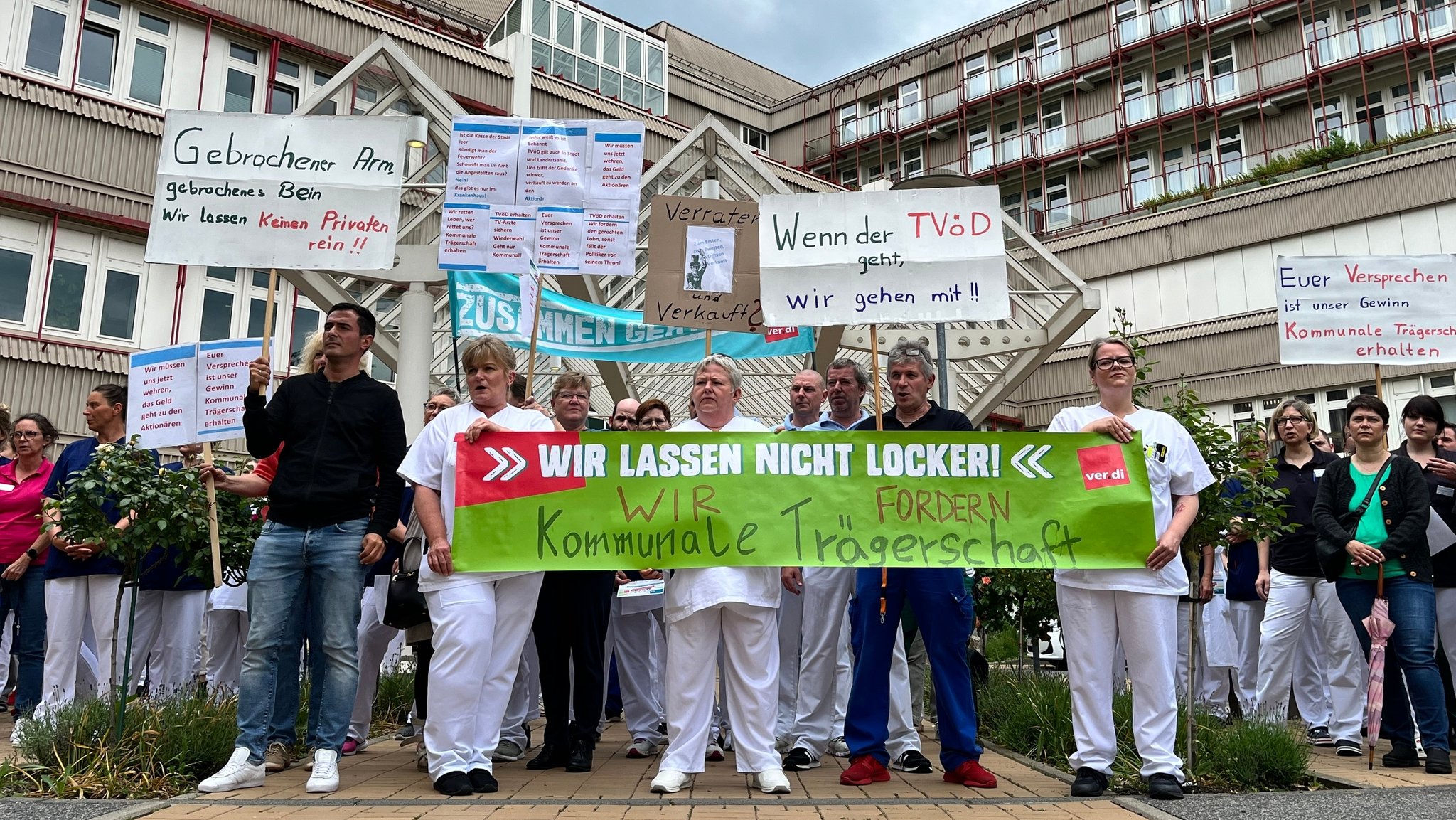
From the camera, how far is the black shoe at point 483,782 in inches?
195

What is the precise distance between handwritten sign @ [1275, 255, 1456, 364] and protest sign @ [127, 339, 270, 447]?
649cm

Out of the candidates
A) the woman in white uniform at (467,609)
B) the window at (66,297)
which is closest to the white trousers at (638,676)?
the woman in white uniform at (467,609)

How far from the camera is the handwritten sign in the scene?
7.37 meters

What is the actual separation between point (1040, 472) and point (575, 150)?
16.2 ft

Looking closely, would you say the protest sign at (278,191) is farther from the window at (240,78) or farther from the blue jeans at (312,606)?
the window at (240,78)

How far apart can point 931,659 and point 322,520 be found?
2.95 meters

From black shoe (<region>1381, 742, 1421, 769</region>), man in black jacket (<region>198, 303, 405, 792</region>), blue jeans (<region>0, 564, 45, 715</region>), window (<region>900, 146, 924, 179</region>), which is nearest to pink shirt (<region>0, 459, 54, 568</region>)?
blue jeans (<region>0, 564, 45, 715</region>)

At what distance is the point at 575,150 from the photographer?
886 cm

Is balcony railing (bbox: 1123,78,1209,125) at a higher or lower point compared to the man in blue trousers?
higher

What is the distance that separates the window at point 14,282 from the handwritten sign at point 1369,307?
1582 cm

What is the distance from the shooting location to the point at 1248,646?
27.0ft

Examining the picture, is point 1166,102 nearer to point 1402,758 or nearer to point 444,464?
point 1402,758

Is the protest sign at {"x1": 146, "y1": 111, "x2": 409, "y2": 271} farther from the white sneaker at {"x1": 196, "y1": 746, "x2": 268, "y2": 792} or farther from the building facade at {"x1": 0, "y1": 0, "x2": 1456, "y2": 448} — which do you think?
the building facade at {"x1": 0, "y1": 0, "x2": 1456, "y2": 448}

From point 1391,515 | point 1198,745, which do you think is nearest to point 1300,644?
point 1391,515
